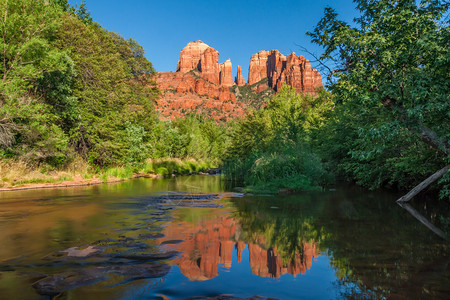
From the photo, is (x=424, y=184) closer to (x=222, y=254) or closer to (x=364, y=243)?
(x=364, y=243)

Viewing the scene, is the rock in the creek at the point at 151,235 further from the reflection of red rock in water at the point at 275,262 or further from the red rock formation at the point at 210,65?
the red rock formation at the point at 210,65

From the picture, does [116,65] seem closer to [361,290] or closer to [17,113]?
[17,113]

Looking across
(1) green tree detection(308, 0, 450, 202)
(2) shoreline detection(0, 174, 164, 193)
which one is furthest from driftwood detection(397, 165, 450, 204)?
(2) shoreline detection(0, 174, 164, 193)

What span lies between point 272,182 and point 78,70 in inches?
677

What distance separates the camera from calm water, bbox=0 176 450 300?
441 cm

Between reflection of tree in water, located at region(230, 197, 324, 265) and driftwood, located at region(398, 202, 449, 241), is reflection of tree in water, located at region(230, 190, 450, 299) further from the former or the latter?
driftwood, located at region(398, 202, 449, 241)

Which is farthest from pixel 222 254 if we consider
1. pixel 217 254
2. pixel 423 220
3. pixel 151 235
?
pixel 423 220

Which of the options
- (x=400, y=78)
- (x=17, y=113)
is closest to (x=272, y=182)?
(x=400, y=78)

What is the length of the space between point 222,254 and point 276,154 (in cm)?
1433

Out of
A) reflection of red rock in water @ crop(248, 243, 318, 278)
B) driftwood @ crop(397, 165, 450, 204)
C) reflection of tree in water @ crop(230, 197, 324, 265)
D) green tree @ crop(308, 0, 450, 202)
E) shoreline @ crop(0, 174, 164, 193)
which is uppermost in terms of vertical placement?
green tree @ crop(308, 0, 450, 202)

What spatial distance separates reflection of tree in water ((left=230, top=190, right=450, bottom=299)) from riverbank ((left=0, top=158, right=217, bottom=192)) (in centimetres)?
1402

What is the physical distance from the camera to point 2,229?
8172 mm

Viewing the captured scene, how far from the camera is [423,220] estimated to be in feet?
31.8

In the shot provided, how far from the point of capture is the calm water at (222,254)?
4414 millimetres
